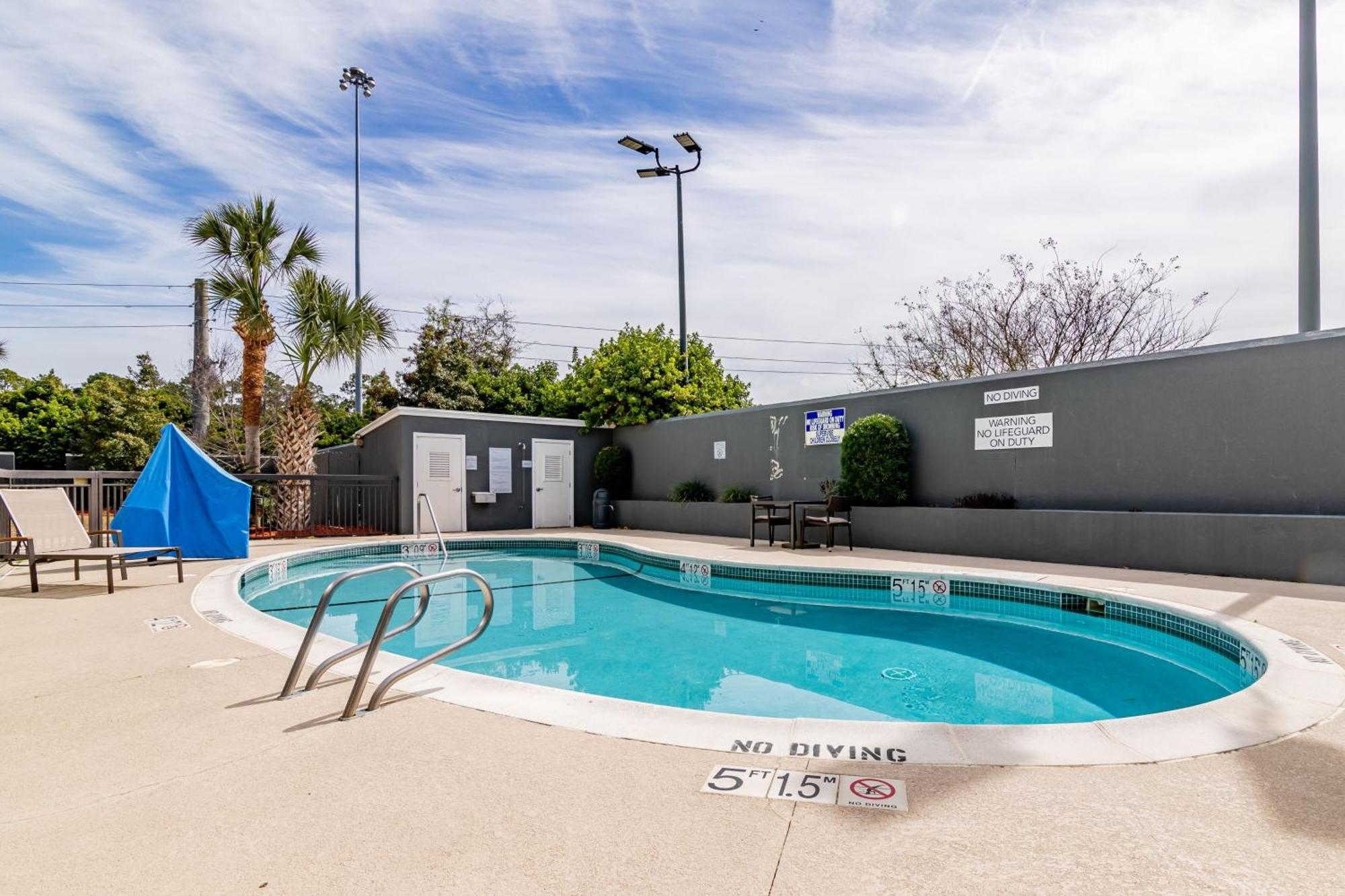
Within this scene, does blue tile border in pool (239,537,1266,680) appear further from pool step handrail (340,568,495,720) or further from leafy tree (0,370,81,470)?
leafy tree (0,370,81,470)

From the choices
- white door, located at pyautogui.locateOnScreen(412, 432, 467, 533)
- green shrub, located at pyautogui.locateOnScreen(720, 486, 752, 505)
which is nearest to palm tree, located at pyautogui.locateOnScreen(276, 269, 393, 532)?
white door, located at pyautogui.locateOnScreen(412, 432, 467, 533)

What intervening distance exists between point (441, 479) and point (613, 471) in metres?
3.60

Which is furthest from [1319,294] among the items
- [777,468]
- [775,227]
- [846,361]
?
[846,361]

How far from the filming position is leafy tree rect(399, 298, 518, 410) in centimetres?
2192

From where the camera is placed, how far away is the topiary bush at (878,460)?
927 centimetres

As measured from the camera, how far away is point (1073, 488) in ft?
26.0

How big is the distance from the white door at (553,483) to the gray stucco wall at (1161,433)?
6.20 meters

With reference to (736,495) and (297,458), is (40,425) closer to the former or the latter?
(297,458)

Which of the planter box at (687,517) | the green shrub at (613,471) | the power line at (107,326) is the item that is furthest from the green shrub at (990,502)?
the power line at (107,326)

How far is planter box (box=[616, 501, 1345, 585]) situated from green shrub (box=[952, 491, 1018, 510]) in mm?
264

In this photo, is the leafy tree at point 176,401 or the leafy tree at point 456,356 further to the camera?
the leafy tree at point 176,401

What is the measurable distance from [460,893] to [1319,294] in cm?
895

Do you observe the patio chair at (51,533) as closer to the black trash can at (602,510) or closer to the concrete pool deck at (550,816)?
the concrete pool deck at (550,816)

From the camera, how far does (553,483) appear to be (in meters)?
14.4
